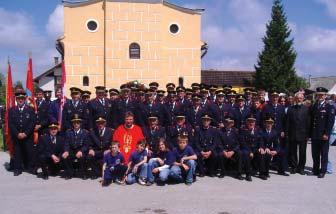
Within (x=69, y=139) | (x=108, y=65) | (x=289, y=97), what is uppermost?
(x=108, y=65)

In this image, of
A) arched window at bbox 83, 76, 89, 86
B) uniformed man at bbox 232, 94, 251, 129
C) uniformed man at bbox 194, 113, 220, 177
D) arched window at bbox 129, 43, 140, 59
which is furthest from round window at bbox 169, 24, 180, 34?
uniformed man at bbox 194, 113, 220, 177

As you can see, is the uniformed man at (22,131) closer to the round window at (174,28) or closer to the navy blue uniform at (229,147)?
the navy blue uniform at (229,147)

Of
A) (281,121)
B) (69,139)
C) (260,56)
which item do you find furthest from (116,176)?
(260,56)

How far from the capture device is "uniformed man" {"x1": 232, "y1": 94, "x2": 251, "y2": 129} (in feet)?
37.2

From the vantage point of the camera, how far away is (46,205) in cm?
760

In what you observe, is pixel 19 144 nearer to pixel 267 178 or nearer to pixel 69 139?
pixel 69 139

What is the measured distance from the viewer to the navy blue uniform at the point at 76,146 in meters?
10.1

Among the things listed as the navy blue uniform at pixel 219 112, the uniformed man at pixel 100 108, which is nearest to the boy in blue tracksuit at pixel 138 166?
the uniformed man at pixel 100 108

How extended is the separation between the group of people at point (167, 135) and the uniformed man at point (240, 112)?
0.02 metres

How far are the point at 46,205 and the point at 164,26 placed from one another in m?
28.2

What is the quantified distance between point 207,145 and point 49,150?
3.54 metres

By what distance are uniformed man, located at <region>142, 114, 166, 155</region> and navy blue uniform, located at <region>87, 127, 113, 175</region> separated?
85 centimetres

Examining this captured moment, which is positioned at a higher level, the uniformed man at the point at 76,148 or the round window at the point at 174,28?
the round window at the point at 174,28

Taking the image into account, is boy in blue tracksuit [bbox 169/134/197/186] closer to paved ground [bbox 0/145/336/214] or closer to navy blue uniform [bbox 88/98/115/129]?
paved ground [bbox 0/145/336/214]
